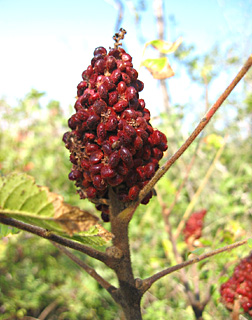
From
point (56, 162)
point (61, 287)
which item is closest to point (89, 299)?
point (61, 287)

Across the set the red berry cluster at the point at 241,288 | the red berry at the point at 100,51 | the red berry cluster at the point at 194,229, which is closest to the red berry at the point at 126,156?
the red berry at the point at 100,51

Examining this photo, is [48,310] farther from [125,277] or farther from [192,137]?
[192,137]

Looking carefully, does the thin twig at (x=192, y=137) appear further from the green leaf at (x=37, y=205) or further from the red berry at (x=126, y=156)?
→ the green leaf at (x=37, y=205)

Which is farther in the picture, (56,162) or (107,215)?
(56,162)

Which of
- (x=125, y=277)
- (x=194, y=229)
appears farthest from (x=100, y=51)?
(x=194, y=229)

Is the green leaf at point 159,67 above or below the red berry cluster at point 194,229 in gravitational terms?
above

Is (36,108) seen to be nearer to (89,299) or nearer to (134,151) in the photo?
(89,299)
